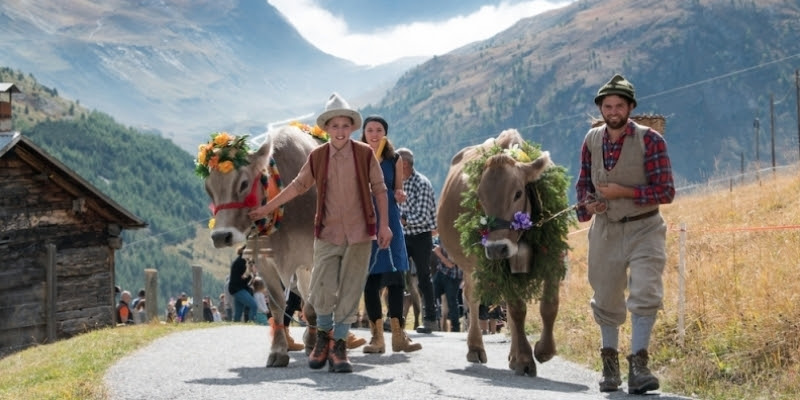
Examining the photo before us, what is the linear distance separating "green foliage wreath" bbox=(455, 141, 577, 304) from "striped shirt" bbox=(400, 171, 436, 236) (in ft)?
12.2

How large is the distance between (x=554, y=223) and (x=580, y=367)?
1573mm

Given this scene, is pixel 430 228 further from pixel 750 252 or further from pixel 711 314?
pixel 711 314

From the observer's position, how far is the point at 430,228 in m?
13.6

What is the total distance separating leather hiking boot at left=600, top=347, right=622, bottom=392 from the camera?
816cm

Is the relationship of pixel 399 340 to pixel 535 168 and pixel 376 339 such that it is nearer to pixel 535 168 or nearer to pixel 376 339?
pixel 376 339

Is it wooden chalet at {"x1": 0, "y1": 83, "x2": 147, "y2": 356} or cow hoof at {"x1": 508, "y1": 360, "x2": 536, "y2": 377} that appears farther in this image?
wooden chalet at {"x1": 0, "y1": 83, "x2": 147, "y2": 356}

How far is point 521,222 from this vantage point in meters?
9.12

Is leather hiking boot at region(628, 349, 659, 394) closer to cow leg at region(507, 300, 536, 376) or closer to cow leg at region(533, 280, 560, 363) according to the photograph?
cow leg at region(507, 300, 536, 376)

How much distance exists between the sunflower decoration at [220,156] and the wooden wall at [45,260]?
19.3m

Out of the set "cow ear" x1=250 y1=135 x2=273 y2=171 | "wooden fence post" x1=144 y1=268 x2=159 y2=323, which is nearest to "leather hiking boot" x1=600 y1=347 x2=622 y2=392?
"cow ear" x1=250 y1=135 x2=273 y2=171

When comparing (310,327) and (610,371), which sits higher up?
(310,327)

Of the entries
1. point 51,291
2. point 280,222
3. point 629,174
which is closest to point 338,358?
point 280,222

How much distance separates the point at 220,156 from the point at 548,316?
125 inches

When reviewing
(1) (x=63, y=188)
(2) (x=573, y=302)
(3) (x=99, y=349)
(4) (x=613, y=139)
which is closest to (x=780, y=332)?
(4) (x=613, y=139)
